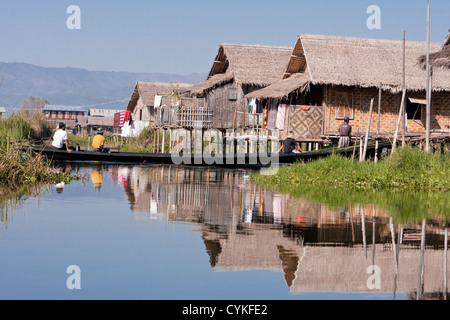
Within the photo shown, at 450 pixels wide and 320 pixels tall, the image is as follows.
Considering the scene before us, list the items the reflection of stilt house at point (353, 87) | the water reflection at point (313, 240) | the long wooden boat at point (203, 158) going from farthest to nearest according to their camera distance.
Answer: the reflection of stilt house at point (353, 87)
the long wooden boat at point (203, 158)
the water reflection at point (313, 240)

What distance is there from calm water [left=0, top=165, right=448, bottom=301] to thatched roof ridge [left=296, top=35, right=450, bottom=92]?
15861 millimetres

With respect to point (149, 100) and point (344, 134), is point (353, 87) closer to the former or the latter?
point (344, 134)

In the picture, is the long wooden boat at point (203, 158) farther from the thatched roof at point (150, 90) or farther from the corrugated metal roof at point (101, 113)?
the corrugated metal roof at point (101, 113)

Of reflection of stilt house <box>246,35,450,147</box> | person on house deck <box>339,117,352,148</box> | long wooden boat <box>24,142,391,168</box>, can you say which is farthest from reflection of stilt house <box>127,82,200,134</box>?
person on house deck <box>339,117,352,148</box>

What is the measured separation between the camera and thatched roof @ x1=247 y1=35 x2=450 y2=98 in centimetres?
3039

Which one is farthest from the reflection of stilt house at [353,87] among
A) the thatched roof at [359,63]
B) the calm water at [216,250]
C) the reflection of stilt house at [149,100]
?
the reflection of stilt house at [149,100]

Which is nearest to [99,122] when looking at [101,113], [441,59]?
[101,113]

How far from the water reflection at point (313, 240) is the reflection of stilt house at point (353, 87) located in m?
14.7

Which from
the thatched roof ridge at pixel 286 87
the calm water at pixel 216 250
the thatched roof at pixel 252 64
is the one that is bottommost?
the calm water at pixel 216 250

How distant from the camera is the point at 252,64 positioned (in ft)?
124

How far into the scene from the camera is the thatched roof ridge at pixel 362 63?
99.7 feet

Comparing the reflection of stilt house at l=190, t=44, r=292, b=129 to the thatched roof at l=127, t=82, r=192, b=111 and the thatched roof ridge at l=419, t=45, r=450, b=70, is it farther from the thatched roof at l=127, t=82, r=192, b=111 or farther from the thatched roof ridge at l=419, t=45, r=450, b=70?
the thatched roof at l=127, t=82, r=192, b=111

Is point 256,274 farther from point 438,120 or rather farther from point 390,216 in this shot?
point 438,120

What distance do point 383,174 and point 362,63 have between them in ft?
43.3
